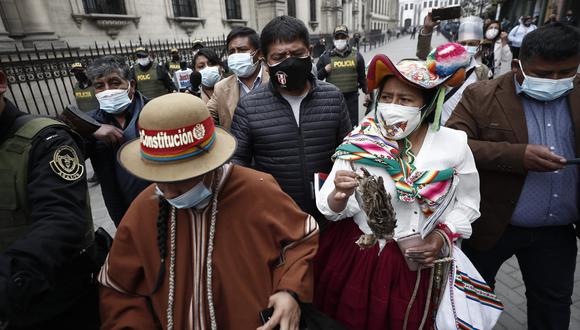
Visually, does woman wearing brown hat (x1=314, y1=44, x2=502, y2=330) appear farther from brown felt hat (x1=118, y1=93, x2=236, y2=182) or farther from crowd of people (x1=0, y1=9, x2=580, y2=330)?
brown felt hat (x1=118, y1=93, x2=236, y2=182)

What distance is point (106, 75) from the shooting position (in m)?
2.76

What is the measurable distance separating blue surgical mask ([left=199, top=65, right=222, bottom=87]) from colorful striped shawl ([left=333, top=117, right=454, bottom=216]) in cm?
366

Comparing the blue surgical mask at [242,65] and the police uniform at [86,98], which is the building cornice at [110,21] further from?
the blue surgical mask at [242,65]

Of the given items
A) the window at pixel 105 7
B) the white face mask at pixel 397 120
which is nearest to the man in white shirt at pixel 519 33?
the white face mask at pixel 397 120

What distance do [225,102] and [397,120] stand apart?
2.10 meters

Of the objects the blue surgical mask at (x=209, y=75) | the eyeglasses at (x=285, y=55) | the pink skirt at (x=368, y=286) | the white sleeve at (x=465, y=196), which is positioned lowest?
the pink skirt at (x=368, y=286)

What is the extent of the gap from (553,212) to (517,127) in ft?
1.82

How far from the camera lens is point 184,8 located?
52.2 feet

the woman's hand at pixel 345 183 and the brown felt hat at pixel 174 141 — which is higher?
the brown felt hat at pixel 174 141

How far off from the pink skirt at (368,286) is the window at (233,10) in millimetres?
20262

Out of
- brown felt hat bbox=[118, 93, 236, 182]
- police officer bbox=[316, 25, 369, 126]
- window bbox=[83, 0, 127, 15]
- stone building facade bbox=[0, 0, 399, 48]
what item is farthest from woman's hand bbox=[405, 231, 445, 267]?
window bbox=[83, 0, 127, 15]

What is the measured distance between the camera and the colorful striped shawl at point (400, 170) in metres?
1.59

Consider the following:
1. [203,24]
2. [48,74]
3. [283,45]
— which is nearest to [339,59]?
[283,45]

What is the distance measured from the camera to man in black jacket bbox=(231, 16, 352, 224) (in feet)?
7.62
